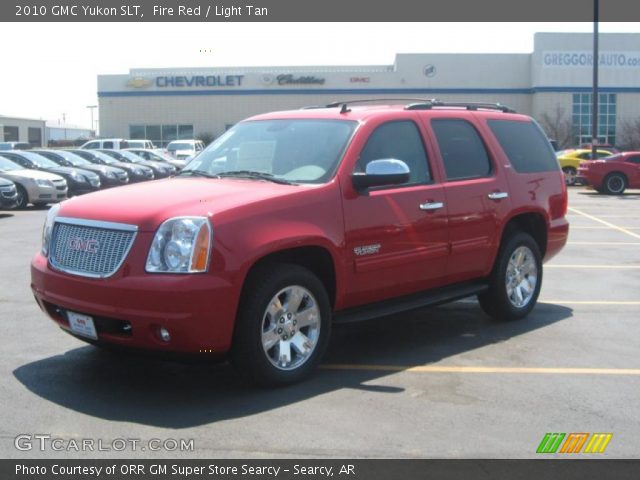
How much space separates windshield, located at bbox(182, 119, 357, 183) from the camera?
6156 mm

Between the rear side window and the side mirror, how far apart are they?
212 cm

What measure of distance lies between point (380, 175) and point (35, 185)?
15693 mm

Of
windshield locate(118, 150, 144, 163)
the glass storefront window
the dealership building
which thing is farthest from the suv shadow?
the glass storefront window

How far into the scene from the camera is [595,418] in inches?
201

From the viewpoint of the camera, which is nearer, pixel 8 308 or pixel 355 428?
pixel 355 428

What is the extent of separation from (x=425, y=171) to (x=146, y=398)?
119 inches

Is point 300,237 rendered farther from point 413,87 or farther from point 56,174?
point 413,87

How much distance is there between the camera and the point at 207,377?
5.85m

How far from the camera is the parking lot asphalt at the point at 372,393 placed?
4.62 metres

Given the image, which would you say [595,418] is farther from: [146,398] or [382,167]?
[146,398]

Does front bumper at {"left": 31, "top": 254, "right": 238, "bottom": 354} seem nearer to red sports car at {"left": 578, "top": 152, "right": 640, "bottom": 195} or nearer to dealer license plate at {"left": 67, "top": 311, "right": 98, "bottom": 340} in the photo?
dealer license plate at {"left": 67, "top": 311, "right": 98, "bottom": 340}

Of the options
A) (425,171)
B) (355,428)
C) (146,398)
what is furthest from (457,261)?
(146,398)

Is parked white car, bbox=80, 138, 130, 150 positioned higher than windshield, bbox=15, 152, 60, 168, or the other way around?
parked white car, bbox=80, 138, 130, 150

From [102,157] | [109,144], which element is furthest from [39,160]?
[109,144]
